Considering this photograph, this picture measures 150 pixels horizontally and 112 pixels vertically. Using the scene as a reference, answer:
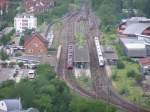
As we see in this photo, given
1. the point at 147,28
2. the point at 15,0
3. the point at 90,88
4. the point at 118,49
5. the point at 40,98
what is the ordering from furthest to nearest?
the point at 15,0, the point at 147,28, the point at 118,49, the point at 90,88, the point at 40,98

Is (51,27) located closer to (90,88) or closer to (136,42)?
(136,42)

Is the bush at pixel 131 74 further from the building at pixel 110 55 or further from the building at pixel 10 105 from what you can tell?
the building at pixel 10 105

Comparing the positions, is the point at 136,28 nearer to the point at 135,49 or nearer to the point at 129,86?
the point at 135,49

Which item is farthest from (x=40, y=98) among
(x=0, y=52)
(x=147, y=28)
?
(x=147, y=28)

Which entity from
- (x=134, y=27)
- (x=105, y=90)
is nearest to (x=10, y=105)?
(x=105, y=90)

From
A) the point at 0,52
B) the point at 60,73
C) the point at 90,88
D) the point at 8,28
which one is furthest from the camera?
the point at 8,28

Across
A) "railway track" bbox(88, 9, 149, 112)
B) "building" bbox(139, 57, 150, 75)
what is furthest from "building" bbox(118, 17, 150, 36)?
"building" bbox(139, 57, 150, 75)

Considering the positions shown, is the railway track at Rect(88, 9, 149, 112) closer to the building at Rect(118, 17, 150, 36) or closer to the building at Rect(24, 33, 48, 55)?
the building at Rect(24, 33, 48, 55)
